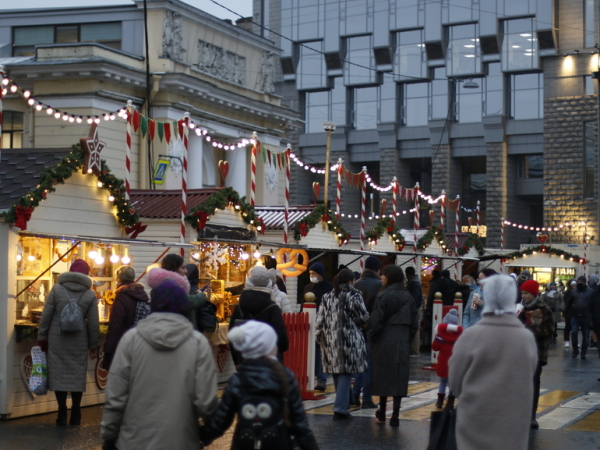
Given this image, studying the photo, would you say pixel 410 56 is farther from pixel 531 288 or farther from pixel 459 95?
pixel 531 288

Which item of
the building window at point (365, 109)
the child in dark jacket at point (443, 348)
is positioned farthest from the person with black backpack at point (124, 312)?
the building window at point (365, 109)

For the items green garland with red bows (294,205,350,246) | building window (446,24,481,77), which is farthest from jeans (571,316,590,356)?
building window (446,24,481,77)

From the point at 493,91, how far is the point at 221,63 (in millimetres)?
18763

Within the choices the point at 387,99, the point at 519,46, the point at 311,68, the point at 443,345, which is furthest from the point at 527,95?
the point at 443,345

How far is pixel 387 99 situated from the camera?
53469 mm

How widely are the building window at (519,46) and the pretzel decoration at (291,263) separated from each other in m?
31.9

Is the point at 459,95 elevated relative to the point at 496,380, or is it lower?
elevated

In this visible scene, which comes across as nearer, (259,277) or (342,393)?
(259,277)

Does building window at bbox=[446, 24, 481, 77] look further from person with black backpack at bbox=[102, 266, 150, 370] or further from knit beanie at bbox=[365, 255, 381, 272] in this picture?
person with black backpack at bbox=[102, 266, 150, 370]

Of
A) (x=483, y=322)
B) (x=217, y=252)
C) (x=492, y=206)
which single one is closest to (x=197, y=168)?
(x=217, y=252)

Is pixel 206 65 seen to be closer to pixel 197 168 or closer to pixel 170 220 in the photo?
pixel 197 168

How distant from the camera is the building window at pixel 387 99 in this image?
5322 centimetres

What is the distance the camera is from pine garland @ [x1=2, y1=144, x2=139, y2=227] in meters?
11.7

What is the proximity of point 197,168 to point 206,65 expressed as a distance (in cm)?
376
